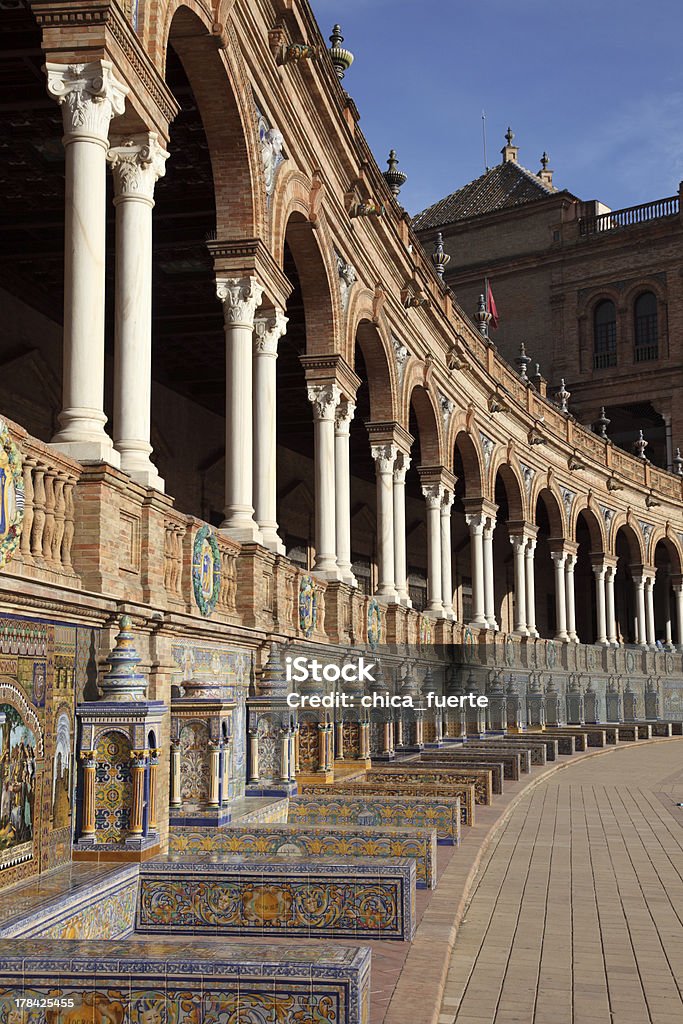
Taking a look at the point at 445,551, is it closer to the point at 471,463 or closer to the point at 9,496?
the point at 471,463

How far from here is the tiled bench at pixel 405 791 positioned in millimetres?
11438

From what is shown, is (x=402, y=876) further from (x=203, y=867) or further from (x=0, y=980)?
(x=0, y=980)

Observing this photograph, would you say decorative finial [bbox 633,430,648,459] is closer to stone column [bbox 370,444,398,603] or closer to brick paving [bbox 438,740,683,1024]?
stone column [bbox 370,444,398,603]

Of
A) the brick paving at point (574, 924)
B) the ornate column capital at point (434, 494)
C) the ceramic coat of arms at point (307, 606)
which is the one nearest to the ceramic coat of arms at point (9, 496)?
the brick paving at point (574, 924)

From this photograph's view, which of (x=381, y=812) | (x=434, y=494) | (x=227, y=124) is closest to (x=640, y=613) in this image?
(x=434, y=494)

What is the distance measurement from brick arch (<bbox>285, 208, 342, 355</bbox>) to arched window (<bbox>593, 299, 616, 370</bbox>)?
31.4 meters

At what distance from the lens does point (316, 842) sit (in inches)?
313

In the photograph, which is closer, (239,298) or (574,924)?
(574,924)

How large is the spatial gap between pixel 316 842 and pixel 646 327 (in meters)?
40.8

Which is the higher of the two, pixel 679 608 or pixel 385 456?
pixel 385 456

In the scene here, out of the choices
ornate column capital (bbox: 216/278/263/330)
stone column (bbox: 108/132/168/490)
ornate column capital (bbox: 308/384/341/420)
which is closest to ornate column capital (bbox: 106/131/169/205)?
stone column (bbox: 108/132/168/490)

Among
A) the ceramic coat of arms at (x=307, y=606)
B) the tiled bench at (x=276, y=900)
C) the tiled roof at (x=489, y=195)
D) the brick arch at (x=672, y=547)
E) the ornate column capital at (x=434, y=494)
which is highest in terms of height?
the tiled roof at (x=489, y=195)

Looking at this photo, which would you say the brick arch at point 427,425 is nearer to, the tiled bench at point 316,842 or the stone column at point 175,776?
the stone column at point 175,776

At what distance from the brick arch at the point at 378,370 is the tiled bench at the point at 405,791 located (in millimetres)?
9571
